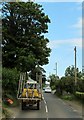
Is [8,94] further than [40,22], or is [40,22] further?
[40,22]

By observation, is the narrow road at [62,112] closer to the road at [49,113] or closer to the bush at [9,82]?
the road at [49,113]

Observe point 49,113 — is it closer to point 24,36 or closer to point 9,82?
point 9,82

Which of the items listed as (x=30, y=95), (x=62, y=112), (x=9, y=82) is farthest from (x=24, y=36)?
(x=62, y=112)

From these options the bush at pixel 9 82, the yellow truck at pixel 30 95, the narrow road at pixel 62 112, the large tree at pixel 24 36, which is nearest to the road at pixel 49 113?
the narrow road at pixel 62 112

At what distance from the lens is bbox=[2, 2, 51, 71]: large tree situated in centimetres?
4684

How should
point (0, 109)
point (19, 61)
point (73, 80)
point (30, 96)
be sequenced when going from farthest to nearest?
point (73, 80), point (19, 61), point (30, 96), point (0, 109)

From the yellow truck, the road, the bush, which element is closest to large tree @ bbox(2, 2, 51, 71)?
the bush

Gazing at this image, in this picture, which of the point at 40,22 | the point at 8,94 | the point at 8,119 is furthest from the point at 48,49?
the point at 8,119

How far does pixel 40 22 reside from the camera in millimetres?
50031

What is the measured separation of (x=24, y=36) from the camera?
4788 centimetres

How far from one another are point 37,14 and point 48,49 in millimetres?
4854

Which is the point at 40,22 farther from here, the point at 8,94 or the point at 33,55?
the point at 8,94

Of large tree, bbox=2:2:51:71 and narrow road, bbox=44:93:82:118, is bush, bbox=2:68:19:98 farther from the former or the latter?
large tree, bbox=2:2:51:71

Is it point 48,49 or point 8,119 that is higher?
point 48,49
